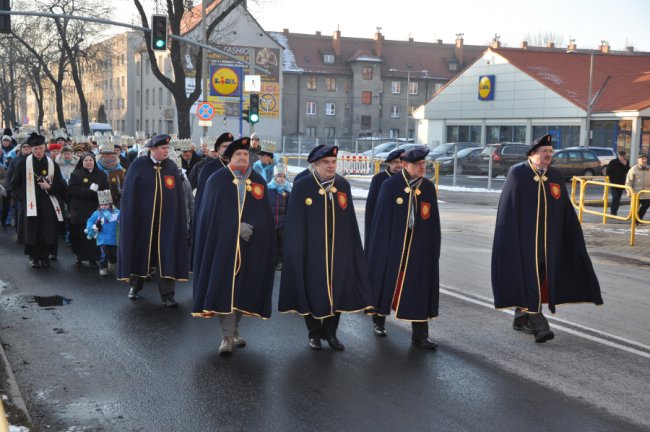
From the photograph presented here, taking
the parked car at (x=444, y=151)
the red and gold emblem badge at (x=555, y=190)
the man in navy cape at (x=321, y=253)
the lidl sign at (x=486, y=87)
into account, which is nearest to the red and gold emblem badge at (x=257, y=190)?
the man in navy cape at (x=321, y=253)

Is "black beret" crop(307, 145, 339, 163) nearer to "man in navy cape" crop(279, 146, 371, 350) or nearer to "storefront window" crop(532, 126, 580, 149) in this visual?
"man in navy cape" crop(279, 146, 371, 350)

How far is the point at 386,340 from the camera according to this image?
26.0 feet

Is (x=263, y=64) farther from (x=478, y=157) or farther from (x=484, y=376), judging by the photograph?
(x=484, y=376)

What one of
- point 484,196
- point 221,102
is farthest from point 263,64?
point 484,196

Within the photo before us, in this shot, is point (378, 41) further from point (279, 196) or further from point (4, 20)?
point (279, 196)

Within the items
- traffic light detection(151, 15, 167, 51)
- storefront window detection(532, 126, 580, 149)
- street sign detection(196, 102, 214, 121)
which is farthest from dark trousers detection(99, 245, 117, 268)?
storefront window detection(532, 126, 580, 149)

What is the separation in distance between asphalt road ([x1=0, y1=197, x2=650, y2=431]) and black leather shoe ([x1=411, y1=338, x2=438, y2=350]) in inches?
2.9

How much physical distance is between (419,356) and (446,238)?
9.56 metres

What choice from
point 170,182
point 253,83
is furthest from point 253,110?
point 170,182

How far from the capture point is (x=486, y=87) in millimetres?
51688

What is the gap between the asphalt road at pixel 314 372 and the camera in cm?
566

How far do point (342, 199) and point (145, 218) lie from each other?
9.75 feet

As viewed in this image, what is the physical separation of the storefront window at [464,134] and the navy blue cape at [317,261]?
4720 centimetres

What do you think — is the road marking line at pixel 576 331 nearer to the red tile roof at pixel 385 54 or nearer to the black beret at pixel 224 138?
the black beret at pixel 224 138
